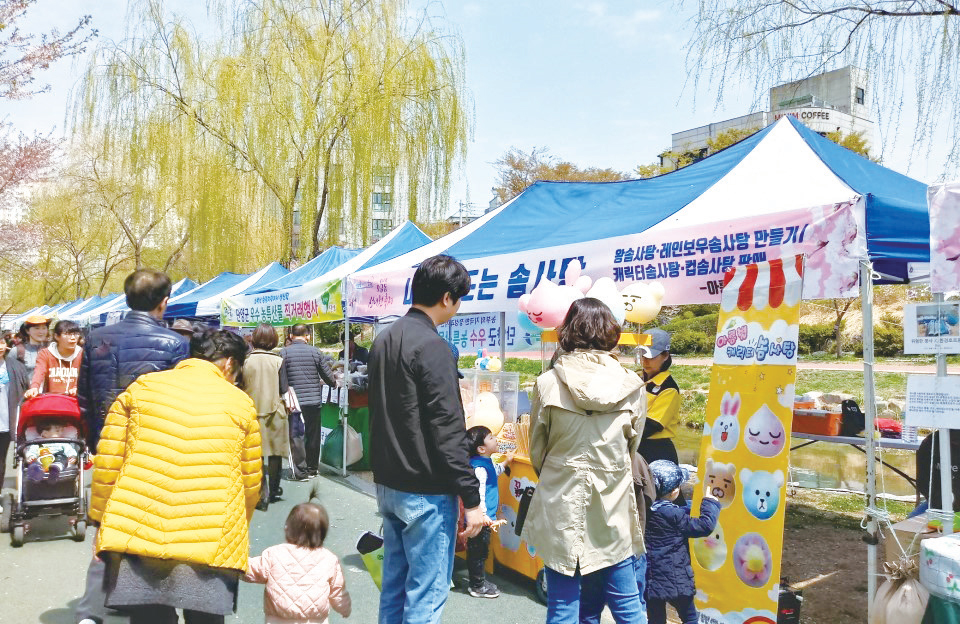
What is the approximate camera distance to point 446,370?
2.58m

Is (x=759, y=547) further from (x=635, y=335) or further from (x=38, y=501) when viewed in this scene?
(x=38, y=501)

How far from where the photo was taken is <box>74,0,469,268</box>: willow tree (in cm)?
1397

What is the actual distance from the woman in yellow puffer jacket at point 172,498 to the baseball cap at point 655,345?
257cm

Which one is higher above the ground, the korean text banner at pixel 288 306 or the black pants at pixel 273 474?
the korean text banner at pixel 288 306

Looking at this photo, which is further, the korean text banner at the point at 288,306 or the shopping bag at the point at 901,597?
the korean text banner at the point at 288,306

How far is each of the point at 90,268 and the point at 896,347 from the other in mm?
37072

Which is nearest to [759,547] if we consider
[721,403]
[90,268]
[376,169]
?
[721,403]

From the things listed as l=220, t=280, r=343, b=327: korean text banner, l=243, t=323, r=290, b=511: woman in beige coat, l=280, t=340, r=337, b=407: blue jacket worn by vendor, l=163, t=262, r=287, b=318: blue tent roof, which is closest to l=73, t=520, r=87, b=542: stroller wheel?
l=243, t=323, r=290, b=511: woman in beige coat

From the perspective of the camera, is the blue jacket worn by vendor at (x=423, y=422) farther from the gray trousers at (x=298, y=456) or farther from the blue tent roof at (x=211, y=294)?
the blue tent roof at (x=211, y=294)

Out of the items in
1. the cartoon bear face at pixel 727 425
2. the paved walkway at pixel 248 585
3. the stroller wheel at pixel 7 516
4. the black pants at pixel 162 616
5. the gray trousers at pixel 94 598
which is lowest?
the paved walkway at pixel 248 585

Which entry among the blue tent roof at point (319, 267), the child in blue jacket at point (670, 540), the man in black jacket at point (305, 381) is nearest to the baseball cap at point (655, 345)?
the child in blue jacket at point (670, 540)

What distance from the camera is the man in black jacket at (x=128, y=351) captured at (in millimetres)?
3025

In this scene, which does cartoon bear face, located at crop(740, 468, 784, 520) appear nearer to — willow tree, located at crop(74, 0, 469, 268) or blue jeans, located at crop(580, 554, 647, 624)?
blue jeans, located at crop(580, 554, 647, 624)

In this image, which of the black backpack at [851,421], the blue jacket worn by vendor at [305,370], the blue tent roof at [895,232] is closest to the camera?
the blue tent roof at [895,232]
